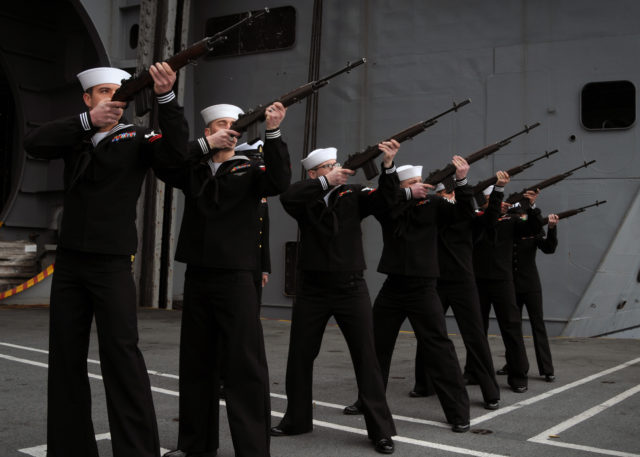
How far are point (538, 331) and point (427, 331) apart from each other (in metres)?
2.30

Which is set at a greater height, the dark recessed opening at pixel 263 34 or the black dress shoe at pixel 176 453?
the dark recessed opening at pixel 263 34

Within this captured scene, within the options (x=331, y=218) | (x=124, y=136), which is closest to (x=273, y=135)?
(x=124, y=136)

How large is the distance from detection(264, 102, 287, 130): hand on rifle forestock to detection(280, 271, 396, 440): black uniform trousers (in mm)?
1107

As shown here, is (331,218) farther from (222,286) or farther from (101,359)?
(101,359)

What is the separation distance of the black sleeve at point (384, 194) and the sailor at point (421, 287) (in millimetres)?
318

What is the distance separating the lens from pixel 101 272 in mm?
2943

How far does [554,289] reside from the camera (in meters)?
9.08

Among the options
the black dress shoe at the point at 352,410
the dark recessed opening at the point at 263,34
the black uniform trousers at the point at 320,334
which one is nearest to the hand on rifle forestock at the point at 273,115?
the black uniform trousers at the point at 320,334

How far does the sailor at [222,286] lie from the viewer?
10.8ft

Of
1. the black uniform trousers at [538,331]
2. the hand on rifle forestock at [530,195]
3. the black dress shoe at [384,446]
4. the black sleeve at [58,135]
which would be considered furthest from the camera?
the hand on rifle forestock at [530,195]

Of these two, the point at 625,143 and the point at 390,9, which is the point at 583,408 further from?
the point at 390,9

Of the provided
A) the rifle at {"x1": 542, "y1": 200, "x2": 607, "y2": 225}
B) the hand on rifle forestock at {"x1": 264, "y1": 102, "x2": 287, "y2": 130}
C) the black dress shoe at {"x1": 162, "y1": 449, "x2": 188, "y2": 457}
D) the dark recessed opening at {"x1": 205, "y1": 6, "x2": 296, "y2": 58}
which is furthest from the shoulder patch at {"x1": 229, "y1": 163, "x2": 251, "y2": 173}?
the dark recessed opening at {"x1": 205, "y1": 6, "x2": 296, "y2": 58}

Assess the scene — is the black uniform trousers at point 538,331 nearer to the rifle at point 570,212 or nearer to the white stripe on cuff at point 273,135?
the rifle at point 570,212

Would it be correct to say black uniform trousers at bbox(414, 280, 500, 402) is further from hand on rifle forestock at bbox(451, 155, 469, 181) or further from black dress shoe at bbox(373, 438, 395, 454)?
black dress shoe at bbox(373, 438, 395, 454)
